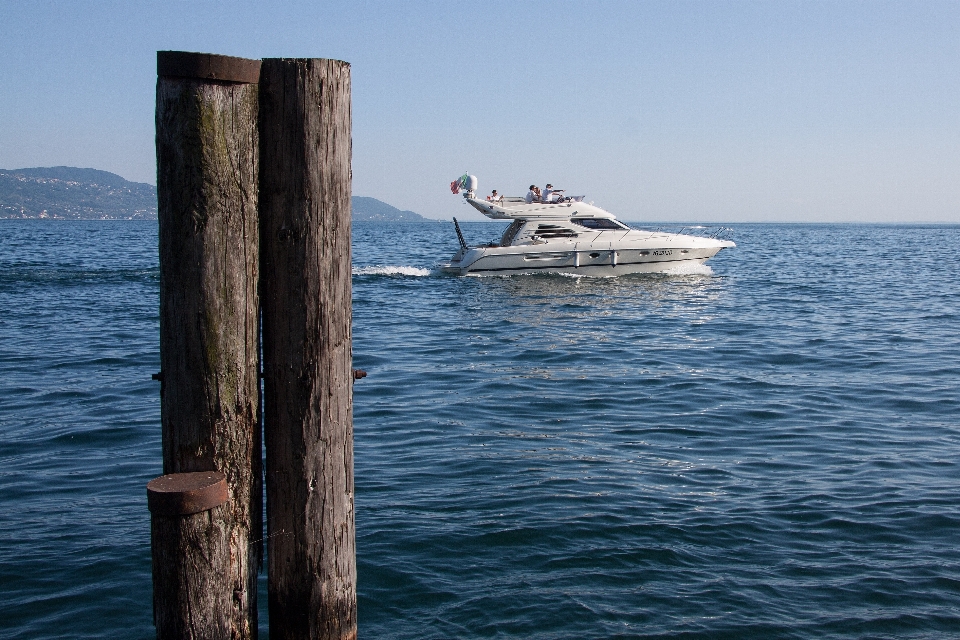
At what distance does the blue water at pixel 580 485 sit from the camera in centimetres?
543

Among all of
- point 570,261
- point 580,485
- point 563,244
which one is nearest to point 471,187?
point 563,244

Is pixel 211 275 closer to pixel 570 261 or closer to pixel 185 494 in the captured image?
pixel 185 494

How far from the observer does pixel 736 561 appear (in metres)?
6.07

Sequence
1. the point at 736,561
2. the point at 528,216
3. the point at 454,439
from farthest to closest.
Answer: the point at 528,216 < the point at 454,439 < the point at 736,561

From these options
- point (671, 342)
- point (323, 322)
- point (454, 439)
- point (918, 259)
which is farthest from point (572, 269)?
point (918, 259)

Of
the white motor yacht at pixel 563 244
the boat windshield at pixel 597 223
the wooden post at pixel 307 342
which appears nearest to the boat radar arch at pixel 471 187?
the white motor yacht at pixel 563 244

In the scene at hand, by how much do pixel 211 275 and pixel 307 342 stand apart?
1.51ft

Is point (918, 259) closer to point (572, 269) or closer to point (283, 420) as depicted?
point (572, 269)

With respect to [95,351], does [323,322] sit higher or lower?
higher

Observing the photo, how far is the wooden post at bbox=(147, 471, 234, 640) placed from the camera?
3477 millimetres

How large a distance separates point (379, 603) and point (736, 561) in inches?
91.8

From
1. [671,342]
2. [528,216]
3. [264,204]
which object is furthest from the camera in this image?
[528,216]

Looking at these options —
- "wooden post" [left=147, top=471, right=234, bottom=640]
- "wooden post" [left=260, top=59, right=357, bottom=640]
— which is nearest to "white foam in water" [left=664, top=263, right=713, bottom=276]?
"wooden post" [left=260, top=59, right=357, bottom=640]

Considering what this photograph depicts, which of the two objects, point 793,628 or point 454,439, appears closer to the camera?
point 793,628
